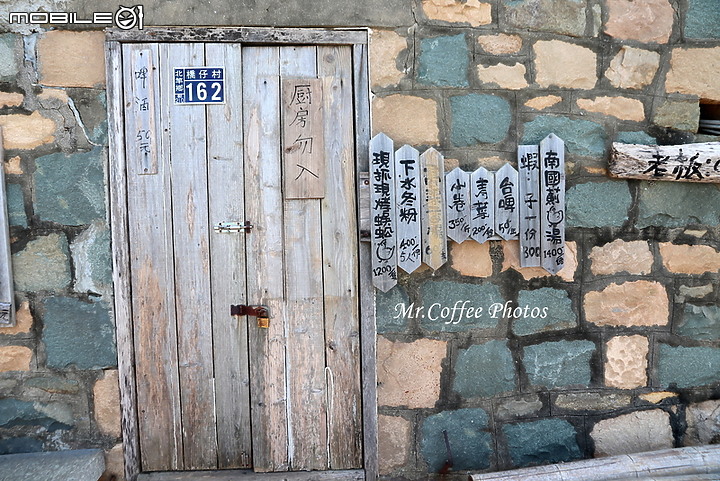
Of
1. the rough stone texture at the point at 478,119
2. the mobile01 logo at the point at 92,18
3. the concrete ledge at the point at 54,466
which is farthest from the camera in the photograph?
the rough stone texture at the point at 478,119

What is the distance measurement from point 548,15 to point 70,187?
2.24 m

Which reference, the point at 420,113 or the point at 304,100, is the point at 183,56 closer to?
the point at 304,100

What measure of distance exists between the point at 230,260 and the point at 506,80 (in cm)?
147

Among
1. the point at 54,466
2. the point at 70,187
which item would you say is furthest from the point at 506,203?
the point at 54,466

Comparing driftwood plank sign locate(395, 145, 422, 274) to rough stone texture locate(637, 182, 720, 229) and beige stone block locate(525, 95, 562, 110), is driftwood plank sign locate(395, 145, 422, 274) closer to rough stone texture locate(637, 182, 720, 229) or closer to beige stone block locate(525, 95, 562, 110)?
beige stone block locate(525, 95, 562, 110)

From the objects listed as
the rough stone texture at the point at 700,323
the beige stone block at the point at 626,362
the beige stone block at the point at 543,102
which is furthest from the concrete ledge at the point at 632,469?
the beige stone block at the point at 543,102

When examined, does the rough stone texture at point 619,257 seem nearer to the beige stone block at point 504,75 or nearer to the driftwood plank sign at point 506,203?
the driftwood plank sign at point 506,203

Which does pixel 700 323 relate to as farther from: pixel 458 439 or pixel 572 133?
pixel 458 439

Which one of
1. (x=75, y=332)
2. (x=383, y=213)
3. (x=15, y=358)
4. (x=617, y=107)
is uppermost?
(x=617, y=107)

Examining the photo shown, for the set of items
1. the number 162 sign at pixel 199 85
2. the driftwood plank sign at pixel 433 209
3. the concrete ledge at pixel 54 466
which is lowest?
the concrete ledge at pixel 54 466

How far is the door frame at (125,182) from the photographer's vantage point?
246cm

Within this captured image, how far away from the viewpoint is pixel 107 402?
99.6 inches

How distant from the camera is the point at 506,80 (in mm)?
2551

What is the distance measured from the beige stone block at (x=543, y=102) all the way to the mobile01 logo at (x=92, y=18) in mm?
1743
